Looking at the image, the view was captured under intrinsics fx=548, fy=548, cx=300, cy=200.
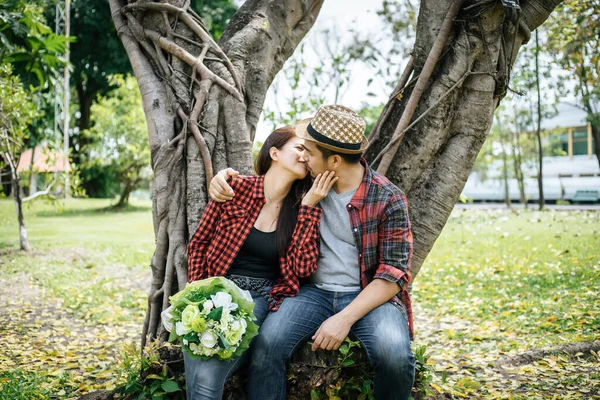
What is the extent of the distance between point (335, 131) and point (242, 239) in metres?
0.78

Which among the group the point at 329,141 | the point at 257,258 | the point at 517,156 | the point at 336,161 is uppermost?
the point at 517,156

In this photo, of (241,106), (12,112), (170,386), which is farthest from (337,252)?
(12,112)

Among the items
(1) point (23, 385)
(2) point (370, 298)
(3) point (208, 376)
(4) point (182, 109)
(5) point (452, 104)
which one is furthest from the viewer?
(1) point (23, 385)

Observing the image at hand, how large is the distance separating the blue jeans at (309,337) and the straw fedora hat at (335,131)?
0.82 metres

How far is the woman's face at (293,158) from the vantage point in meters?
3.04

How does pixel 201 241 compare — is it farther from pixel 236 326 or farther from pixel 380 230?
pixel 380 230

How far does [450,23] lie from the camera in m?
3.32

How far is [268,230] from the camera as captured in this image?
3062mm

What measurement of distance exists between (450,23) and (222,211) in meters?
1.78

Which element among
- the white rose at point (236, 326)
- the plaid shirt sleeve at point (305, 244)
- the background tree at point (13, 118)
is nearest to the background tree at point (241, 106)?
the plaid shirt sleeve at point (305, 244)

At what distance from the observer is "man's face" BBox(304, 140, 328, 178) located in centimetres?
289

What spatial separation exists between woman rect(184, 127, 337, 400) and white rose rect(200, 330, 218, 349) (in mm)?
353

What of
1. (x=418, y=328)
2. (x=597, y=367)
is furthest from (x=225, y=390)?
(x=418, y=328)

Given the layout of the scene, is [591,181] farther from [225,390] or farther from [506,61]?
[225,390]
